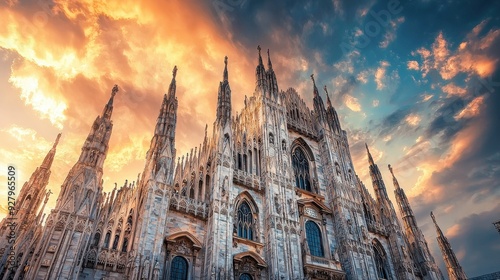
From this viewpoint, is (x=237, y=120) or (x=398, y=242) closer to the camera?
(x=398, y=242)

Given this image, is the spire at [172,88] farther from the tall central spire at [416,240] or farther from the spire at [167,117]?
the tall central spire at [416,240]

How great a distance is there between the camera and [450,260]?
44594 millimetres

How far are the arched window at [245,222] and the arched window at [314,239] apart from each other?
250 inches

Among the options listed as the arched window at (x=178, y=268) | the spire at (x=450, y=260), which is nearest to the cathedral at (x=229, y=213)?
the arched window at (x=178, y=268)

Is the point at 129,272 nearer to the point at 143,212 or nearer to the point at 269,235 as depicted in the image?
the point at 143,212

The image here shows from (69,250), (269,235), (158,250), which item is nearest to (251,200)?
(269,235)

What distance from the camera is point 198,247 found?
22219mm

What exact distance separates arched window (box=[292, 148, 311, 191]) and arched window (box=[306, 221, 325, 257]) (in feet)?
15.0

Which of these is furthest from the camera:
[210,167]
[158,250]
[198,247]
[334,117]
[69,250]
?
[334,117]

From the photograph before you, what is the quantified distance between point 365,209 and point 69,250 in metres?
30.1

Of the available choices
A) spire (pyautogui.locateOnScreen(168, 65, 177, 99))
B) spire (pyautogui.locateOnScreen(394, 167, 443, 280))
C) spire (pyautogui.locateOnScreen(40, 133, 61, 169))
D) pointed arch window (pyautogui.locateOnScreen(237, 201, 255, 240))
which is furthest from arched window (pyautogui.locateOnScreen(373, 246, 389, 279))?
spire (pyautogui.locateOnScreen(40, 133, 61, 169))

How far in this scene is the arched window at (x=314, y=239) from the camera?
2912cm

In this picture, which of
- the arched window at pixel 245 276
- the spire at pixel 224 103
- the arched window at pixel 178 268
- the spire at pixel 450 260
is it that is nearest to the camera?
the arched window at pixel 178 268

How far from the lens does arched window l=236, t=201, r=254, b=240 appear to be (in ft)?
84.0
